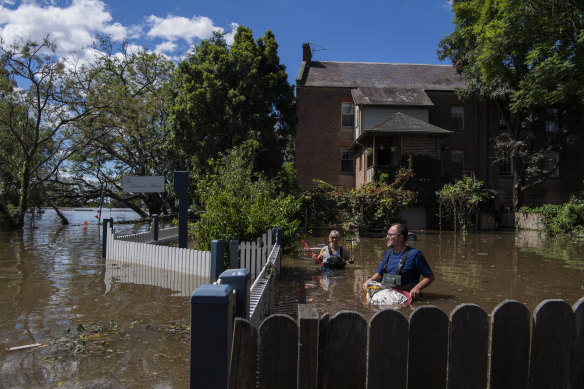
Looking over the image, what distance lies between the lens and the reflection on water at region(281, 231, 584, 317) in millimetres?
8062

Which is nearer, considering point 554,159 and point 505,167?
point 554,159

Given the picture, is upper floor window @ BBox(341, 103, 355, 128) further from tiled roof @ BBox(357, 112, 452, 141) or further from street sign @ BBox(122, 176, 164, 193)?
street sign @ BBox(122, 176, 164, 193)

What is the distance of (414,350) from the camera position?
9.15 ft

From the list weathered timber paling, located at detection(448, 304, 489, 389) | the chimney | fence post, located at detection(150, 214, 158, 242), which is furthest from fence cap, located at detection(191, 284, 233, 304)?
the chimney

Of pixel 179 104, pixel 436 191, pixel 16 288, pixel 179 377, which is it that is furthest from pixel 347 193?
pixel 179 377

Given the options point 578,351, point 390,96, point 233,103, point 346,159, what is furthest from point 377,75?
point 578,351

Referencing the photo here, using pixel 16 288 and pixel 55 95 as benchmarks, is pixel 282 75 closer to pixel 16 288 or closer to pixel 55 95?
pixel 55 95

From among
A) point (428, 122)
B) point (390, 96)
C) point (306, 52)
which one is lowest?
point (428, 122)

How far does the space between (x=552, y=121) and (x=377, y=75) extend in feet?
39.9

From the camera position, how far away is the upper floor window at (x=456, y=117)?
3241cm

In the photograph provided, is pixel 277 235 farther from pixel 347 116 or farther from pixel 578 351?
pixel 347 116

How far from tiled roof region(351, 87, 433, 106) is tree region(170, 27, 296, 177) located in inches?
224

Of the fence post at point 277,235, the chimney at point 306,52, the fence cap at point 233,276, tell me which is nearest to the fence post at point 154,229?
the fence post at point 277,235

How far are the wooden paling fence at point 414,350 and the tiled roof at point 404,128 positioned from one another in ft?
79.3
